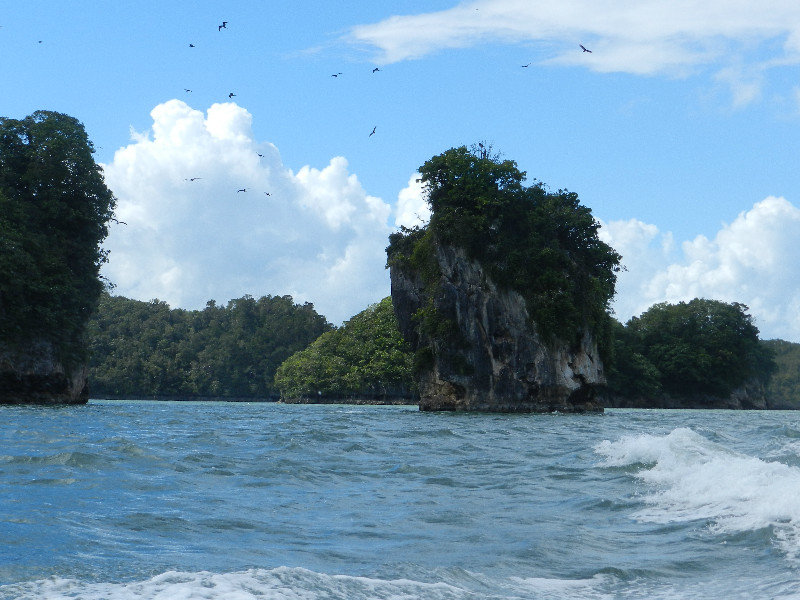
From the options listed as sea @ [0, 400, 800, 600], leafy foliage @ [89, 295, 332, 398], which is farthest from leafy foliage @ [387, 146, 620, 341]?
leafy foliage @ [89, 295, 332, 398]

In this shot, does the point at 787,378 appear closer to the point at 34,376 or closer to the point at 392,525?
the point at 34,376

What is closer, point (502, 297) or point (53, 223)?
point (53, 223)

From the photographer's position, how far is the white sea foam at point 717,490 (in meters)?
7.96

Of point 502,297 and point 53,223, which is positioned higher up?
point 53,223

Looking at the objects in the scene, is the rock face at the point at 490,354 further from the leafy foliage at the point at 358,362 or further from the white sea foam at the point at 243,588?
the white sea foam at the point at 243,588

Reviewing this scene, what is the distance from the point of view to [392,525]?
835 cm

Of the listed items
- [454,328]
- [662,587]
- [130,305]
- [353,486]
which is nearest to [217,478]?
[353,486]

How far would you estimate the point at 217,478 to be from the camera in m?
11.2

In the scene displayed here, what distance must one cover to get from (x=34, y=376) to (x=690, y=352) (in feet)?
201

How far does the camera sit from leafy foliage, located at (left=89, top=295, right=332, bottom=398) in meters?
96.2

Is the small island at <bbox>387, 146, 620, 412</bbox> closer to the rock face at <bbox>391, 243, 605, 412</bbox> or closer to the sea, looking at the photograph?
the rock face at <bbox>391, 243, 605, 412</bbox>

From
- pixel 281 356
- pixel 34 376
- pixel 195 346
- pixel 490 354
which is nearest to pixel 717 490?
pixel 34 376

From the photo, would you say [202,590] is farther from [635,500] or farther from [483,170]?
[483,170]

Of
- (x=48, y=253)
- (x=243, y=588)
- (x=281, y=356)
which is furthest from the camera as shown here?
(x=281, y=356)
